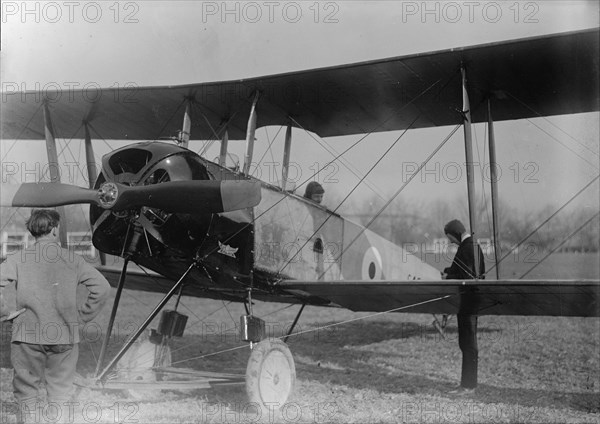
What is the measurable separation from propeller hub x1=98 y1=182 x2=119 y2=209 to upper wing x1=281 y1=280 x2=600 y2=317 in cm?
228

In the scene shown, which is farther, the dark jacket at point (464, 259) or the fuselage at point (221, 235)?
the dark jacket at point (464, 259)

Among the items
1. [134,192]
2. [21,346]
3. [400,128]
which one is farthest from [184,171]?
[400,128]

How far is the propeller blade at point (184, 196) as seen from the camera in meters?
4.52

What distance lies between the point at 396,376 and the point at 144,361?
10.5 ft

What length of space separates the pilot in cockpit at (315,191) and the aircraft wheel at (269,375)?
2093 millimetres

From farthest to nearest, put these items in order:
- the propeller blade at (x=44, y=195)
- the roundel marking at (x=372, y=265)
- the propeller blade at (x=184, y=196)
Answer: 1. the roundel marking at (x=372, y=265)
2. the propeller blade at (x=44, y=195)
3. the propeller blade at (x=184, y=196)

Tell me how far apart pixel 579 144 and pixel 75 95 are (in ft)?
18.8

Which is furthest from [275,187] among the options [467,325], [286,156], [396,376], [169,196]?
[396,376]

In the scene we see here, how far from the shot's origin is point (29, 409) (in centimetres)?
358

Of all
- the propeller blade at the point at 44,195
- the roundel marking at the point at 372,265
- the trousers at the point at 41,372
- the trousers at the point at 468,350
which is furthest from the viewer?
the roundel marking at the point at 372,265

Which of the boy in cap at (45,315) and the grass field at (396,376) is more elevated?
the boy in cap at (45,315)

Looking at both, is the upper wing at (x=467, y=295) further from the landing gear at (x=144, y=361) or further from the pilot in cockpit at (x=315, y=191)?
the landing gear at (x=144, y=361)

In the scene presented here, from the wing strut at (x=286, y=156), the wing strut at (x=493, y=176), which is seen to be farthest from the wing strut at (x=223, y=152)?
the wing strut at (x=493, y=176)

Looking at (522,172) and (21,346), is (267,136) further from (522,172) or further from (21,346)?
(21,346)
